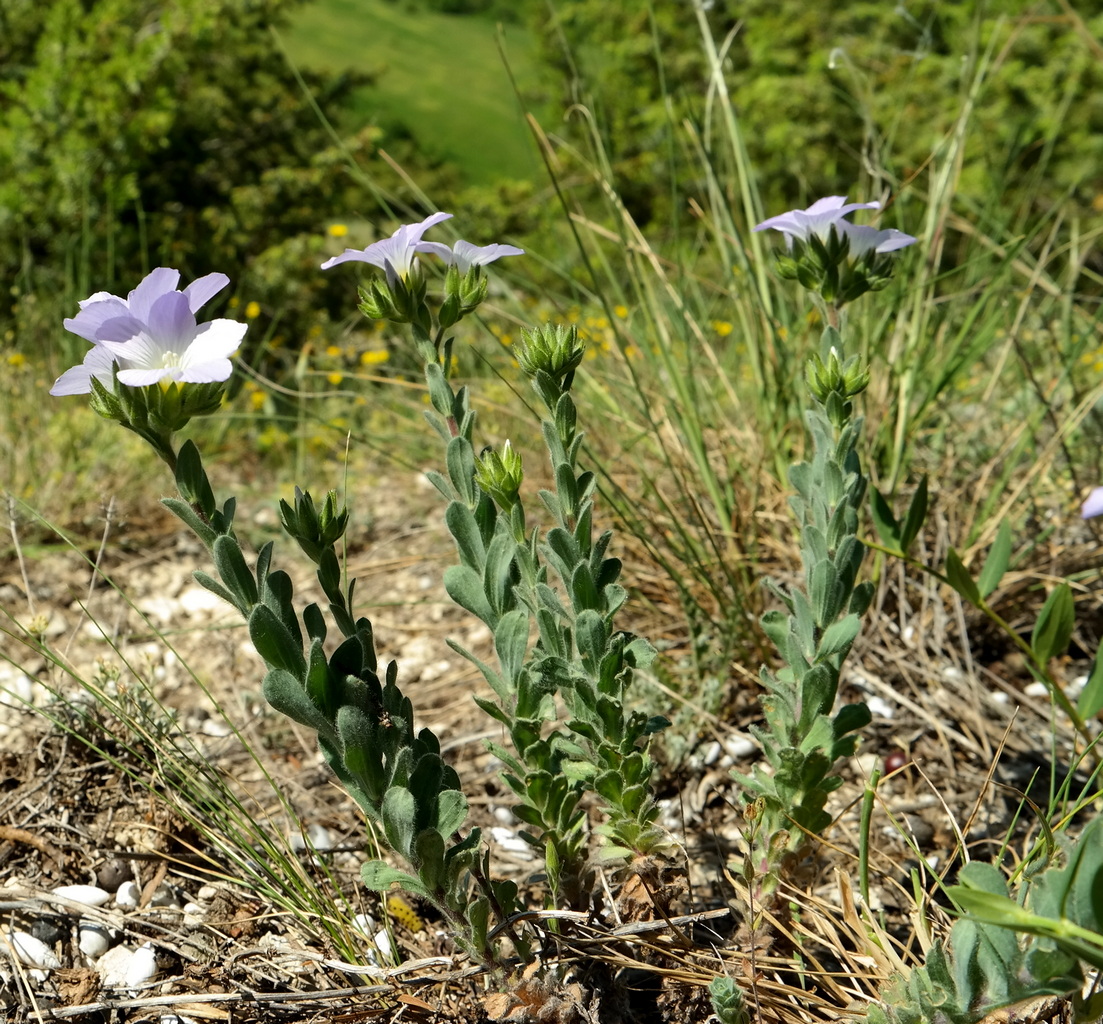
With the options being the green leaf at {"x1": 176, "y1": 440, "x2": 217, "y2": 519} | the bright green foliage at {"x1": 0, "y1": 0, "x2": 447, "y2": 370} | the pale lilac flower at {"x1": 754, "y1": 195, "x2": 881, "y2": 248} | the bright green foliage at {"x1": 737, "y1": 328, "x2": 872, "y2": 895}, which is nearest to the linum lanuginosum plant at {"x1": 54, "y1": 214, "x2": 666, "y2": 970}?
the green leaf at {"x1": 176, "y1": 440, "x2": 217, "y2": 519}

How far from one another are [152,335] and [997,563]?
0.87 m

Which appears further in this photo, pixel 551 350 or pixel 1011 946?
pixel 551 350

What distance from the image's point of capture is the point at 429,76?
15.1 m

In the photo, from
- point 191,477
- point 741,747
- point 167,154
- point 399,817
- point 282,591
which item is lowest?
point 741,747

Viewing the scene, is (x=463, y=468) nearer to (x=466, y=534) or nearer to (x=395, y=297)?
(x=466, y=534)

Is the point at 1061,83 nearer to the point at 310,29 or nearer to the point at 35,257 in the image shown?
the point at 35,257

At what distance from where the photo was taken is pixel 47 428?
3.22 metres

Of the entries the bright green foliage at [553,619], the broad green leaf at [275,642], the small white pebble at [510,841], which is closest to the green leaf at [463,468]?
the bright green foliage at [553,619]

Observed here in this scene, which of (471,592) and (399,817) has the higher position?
(471,592)

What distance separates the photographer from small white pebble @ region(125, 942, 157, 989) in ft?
4.38

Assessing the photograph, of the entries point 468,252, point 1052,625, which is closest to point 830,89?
point 468,252

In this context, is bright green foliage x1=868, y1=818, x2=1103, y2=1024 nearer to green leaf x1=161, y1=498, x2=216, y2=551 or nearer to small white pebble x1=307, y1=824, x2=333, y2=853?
green leaf x1=161, y1=498, x2=216, y2=551

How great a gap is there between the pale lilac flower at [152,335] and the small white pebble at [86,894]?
0.92m

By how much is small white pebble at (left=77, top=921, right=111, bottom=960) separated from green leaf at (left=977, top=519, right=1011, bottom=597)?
4.32 feet
